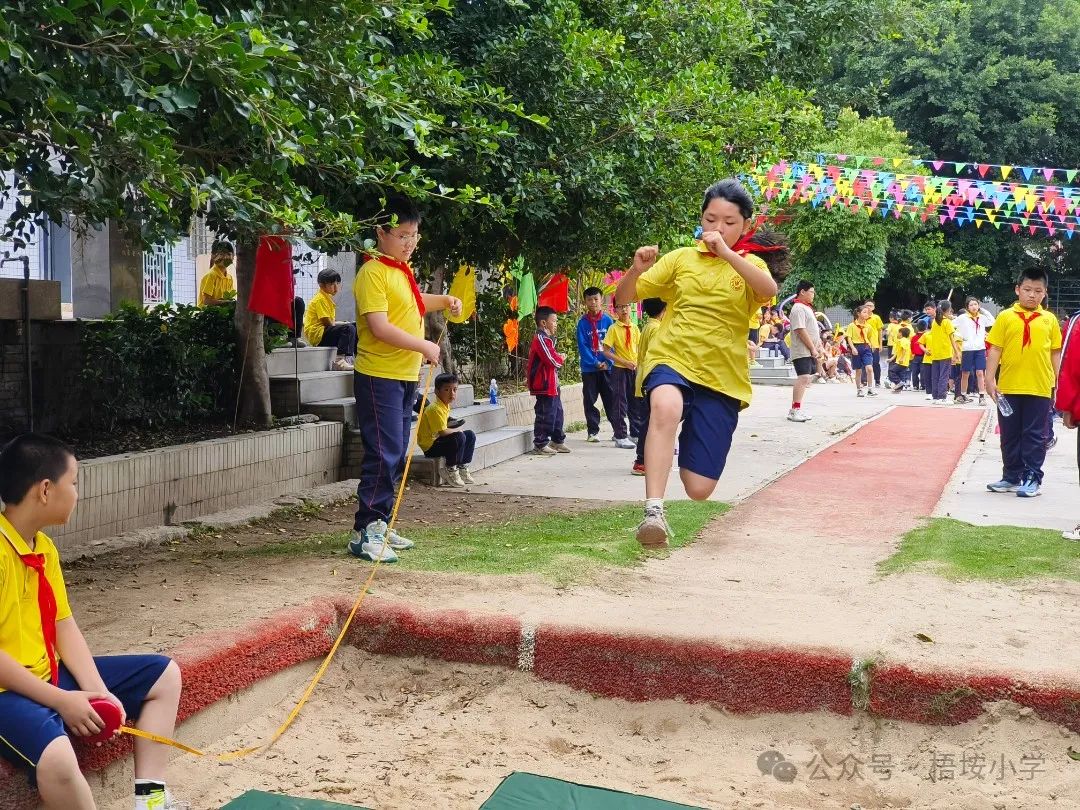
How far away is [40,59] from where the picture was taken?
386cm

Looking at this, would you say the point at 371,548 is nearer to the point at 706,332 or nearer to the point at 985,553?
the point at 706,332

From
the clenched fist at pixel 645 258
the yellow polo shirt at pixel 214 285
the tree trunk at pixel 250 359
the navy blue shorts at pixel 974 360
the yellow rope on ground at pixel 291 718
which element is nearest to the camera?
the yellow rope on ground at pixel 291 718

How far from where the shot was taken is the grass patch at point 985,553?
20.2 feet

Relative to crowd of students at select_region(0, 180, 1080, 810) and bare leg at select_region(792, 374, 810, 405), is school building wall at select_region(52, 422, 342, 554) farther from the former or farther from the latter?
bare leg at select_region(792, 374, 810, 405)

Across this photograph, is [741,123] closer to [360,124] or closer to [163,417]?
[360,124]

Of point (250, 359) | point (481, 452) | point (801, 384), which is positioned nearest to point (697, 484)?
point (250, 359)

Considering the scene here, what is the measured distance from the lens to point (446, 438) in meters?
9.59

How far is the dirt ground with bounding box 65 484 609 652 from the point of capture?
15.5ft

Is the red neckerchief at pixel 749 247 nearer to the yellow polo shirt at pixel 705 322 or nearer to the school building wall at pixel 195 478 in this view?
the yellow polo shirt at pixel 705 322

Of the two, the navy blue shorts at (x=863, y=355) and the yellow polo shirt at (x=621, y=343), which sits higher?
the yellow polo shirt at (x=621, y=343)

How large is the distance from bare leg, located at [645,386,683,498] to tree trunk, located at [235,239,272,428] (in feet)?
16.8

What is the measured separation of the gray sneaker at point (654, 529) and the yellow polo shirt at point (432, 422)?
4643 mm

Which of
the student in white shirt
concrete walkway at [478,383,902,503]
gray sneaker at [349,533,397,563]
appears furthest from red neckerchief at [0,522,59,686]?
the student in white shirt

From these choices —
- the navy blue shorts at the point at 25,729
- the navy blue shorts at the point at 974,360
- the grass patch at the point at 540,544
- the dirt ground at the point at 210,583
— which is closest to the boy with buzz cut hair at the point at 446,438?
the grass patch at the point at 540,544
